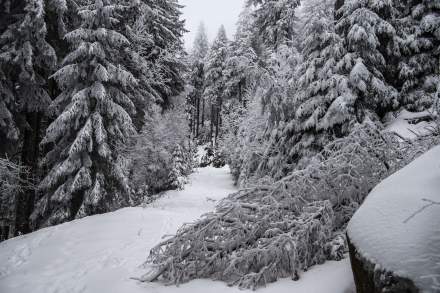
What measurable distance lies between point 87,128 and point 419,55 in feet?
36.0

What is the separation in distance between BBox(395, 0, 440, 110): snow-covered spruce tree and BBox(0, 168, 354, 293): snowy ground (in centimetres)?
819

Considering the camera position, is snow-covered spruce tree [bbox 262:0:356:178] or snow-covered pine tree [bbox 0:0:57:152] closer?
snow-covered spruce tree [bbox 262:0:356:178]

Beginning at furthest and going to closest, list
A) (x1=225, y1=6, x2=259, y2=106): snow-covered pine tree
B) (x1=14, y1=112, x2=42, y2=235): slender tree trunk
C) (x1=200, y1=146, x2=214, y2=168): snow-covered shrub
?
(x1=200, y1=146, x2=214, y2=168): snow-covered shrub < (x1=225, y1=6, x2=259, y2=106): snow-covered pine tree < (x1=14, y1=112, x2=42, y2=235): slender tree trunk

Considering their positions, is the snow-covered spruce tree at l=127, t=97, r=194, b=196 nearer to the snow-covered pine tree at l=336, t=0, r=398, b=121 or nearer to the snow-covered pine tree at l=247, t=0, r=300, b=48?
the snow-covered pine tree at l=247, t=0, r=300, b=48

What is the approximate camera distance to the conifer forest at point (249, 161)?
4068 mm

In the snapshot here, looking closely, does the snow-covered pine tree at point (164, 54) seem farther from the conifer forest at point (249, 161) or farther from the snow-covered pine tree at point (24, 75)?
the snow-covered pine tree at point (24, 75)

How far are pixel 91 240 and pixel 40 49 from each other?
779cm

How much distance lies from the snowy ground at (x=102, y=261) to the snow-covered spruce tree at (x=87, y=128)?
1823 mm

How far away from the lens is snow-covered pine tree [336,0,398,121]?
34.2ft

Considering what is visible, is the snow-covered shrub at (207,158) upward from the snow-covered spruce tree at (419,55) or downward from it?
downward

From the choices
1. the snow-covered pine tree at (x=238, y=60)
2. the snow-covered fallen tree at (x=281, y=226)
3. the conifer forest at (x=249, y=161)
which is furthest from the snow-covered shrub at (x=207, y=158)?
the snow-covered fallen tree at (x=281, y=226)

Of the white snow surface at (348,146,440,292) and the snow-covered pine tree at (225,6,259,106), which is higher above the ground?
the snow-covered pine tree at (225,6,259,106)

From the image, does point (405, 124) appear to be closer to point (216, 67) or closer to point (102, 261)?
point (102, 261)

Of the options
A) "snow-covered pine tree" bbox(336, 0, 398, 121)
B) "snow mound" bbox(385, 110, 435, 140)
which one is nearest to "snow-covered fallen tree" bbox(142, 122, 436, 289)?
"snow mound" bbox(385, 110, 435, 140)
